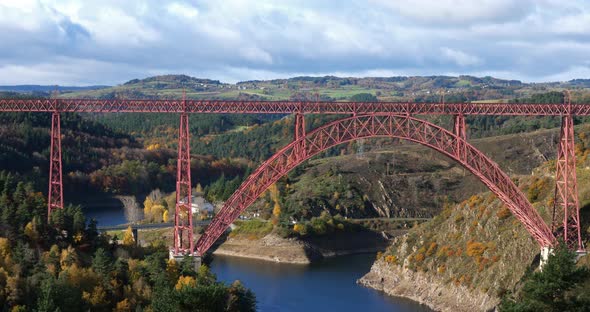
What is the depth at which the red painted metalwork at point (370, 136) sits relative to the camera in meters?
52.8

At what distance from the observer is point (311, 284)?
2867 inches

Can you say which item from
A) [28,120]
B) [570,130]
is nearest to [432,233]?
[570,130]

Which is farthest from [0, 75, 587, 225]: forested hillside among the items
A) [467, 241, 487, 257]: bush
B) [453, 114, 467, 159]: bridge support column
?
[453, 114, 467, 159]: bridge support column

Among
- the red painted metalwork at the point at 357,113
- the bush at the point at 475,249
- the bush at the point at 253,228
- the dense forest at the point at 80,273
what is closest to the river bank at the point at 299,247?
the bush at the point at 253,228

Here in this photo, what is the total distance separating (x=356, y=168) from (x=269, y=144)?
61.1 metres

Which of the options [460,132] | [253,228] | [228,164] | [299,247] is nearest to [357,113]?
[460,132]

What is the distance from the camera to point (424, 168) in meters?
115

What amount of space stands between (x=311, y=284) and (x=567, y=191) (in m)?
25.6

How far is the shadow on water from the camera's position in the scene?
208ft

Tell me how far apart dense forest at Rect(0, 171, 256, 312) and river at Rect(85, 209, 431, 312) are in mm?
13388

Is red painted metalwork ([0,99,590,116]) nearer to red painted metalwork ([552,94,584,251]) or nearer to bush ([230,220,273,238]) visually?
red painted metalwork ([552,94,584,251])

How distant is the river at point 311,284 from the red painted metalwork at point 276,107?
15402mm

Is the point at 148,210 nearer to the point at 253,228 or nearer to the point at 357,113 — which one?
the point at 253,228

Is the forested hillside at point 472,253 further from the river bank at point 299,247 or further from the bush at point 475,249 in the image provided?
the river bank at point 299,247
